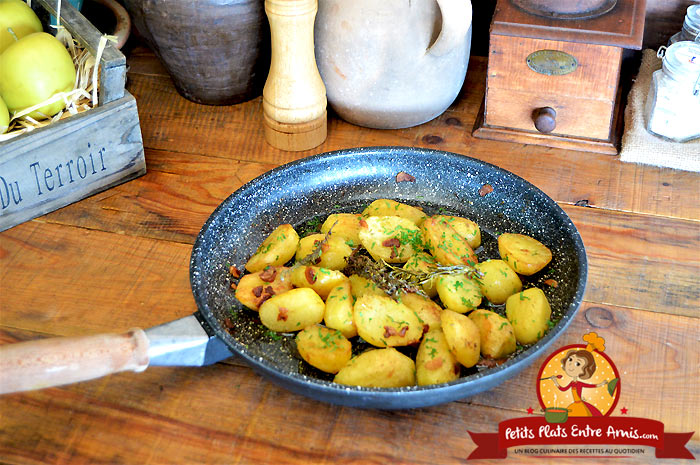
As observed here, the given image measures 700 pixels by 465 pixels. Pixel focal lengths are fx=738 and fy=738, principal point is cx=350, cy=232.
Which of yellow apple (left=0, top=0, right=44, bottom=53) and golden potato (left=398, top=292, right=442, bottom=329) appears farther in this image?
yellow apple (left=0, top=0, right=44, bottom=53)

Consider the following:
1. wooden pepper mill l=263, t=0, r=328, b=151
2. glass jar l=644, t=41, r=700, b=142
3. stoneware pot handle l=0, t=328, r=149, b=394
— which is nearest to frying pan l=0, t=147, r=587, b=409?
stoneware pot handle l=0, t=328, r=149, b=394

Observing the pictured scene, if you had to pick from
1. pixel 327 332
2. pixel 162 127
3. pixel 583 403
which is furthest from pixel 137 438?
pixel 162 127

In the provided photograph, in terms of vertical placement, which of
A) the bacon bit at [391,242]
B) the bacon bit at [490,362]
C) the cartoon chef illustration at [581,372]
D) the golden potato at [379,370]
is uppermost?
the bacon bit at [391,242]

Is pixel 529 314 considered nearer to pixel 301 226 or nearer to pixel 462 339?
pixel 462 339

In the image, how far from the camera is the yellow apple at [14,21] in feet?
2.46

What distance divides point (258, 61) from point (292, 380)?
473 mm

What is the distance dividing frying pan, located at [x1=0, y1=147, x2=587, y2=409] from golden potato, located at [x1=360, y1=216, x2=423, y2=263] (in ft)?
0.26

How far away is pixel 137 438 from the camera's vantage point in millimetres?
512

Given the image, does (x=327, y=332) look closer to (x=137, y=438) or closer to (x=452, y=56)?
(x=137, y=438)

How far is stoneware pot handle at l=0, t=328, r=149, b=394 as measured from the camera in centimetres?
44

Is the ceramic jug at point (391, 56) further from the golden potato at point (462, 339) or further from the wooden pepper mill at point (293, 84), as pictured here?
the golden potato at point (462, 339)

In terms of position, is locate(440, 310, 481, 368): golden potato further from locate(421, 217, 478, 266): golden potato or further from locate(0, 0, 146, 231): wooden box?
locate(0, 0, 146, 231): wooden box

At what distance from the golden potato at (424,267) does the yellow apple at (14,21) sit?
18.9 inches

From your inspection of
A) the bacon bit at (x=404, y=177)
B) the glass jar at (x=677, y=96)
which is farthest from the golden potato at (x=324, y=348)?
the glass jar at (x=677, y=96)
